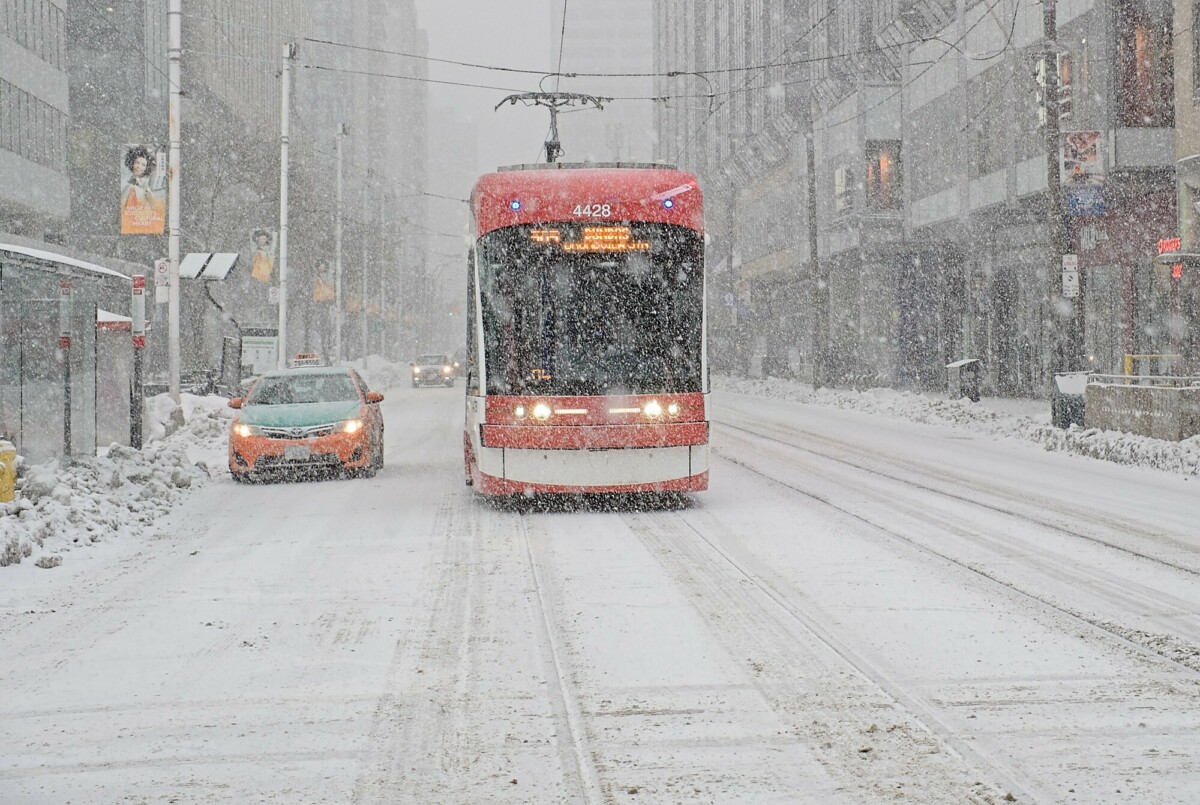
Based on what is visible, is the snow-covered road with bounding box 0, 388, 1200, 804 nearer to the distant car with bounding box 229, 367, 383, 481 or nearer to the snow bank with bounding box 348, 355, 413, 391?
the distant car with bounding box 229, 367, 383, 481

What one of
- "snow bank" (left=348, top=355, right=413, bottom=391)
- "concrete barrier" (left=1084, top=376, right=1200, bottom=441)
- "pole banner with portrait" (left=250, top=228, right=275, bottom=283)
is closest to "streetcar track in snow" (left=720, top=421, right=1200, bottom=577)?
"concrete barrier" (left=1084, top=376, right=1200, bottom=441)

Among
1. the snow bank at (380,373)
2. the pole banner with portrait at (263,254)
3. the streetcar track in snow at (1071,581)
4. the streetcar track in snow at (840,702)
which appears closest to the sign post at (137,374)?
the streetcar track in snow at (1071,581)

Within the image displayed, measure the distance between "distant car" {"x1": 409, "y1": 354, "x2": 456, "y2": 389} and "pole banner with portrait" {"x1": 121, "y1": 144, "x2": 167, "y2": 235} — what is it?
27.8 meters

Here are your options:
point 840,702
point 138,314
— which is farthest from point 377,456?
point 840,702

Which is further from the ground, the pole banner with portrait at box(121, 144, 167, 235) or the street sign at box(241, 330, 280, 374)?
the pole banner with portrait at box(121, 144, 167, 235)

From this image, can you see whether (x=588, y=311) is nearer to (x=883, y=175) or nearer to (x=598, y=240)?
(x=598, y=240)

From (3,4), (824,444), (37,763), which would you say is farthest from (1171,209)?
(3,4)

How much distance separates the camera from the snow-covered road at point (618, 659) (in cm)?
478

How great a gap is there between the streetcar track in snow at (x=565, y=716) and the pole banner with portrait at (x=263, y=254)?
33.8 m

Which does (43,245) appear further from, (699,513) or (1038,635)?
(1038,635)

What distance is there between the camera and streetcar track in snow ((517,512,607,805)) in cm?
466

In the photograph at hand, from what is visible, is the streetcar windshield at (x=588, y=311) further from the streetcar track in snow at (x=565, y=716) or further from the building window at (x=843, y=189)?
the building window at (x=843, y=189)

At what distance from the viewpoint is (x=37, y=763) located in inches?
195

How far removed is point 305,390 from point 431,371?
3932 centimetres
